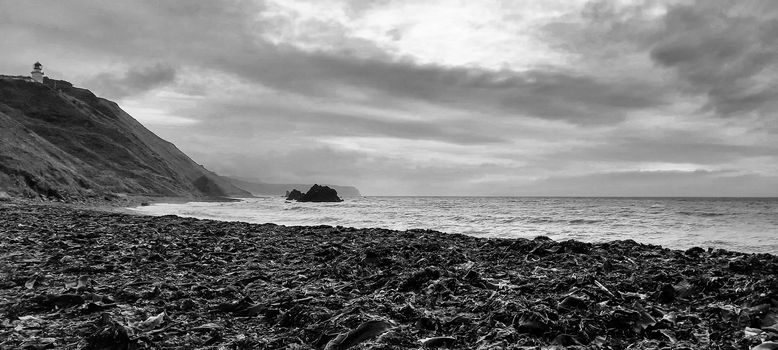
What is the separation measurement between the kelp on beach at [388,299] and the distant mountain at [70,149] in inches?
2180

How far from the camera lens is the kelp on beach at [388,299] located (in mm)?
5504

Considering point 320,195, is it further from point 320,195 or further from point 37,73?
point 37,73

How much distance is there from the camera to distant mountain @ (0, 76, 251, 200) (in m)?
61.0

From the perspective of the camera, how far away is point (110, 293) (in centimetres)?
798

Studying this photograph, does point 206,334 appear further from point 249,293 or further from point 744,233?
point 744,233

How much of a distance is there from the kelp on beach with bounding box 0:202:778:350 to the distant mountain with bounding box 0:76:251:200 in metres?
55.4

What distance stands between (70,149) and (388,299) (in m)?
125

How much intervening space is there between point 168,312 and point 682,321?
726cm

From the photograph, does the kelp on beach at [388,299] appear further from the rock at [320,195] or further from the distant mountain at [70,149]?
the rock at [320,195]

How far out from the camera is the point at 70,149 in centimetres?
10650

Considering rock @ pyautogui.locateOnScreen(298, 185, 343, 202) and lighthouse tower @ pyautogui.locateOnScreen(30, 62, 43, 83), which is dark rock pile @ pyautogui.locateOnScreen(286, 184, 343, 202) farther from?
lighthouse tower @ pyautogui.locateOnScreen(30, 62, 43, 83)

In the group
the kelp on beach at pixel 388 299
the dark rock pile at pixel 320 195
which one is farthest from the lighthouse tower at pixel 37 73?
the kelp on beach at pixel 388 299

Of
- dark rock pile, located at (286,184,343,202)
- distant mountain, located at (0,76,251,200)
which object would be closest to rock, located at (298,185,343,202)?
dark rock pile, located at (286,184,343,202)

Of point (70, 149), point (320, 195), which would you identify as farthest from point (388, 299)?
point (70, 149)
